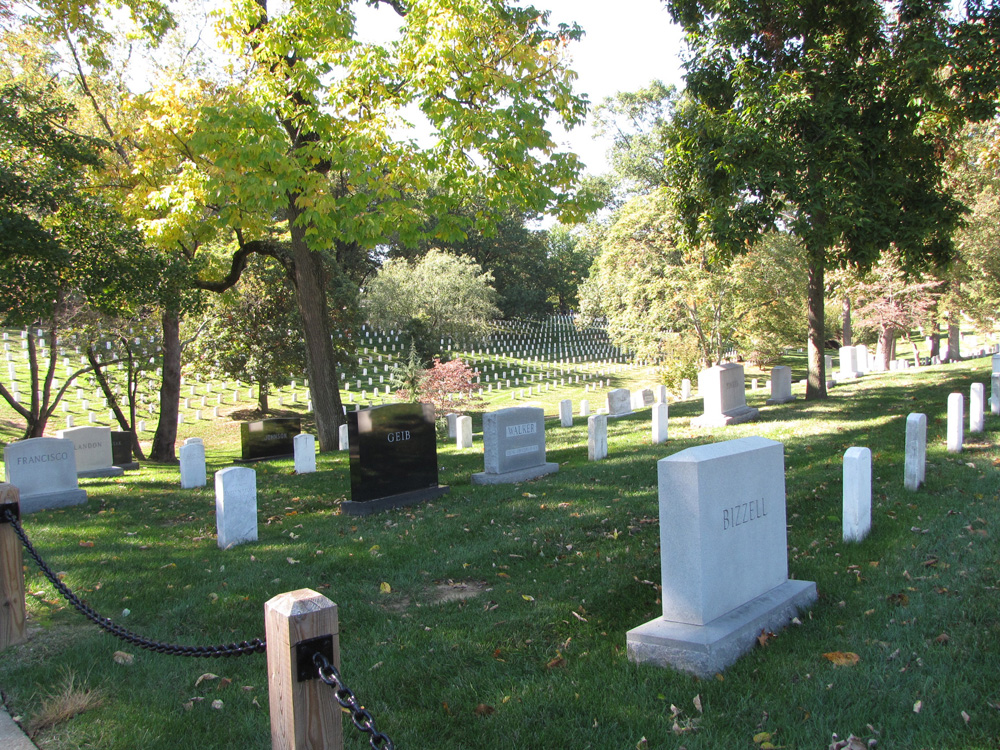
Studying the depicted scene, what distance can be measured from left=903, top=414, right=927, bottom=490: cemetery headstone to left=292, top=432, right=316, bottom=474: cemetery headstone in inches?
380

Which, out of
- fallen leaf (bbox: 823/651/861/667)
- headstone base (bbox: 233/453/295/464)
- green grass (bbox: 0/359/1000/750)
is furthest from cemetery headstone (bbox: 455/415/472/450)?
fallen leaf (bbox: 823/651/861/667)

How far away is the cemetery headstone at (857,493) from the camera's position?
6.42 m

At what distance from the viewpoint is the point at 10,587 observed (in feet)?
16.4

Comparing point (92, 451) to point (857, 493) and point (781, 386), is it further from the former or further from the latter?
point (781, 386)

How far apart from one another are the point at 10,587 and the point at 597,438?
924cm

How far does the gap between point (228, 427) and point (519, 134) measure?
1979cm

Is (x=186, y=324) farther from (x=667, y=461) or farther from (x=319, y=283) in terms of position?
(x=667, y=461)

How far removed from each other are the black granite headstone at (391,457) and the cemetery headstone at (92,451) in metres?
7.54

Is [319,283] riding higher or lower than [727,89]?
lower

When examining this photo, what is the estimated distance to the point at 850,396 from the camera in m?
18.2

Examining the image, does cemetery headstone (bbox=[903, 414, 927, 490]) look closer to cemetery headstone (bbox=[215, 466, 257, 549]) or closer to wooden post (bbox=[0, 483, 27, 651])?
cemetery headstone (bbox=[215, 466, 257, 549])

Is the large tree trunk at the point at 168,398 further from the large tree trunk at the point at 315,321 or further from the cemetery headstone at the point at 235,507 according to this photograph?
the cemetery headstone at the point at 235,507

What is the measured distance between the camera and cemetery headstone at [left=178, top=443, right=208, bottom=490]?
12.2m

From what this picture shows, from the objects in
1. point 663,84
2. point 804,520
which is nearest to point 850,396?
→ point 804,520
